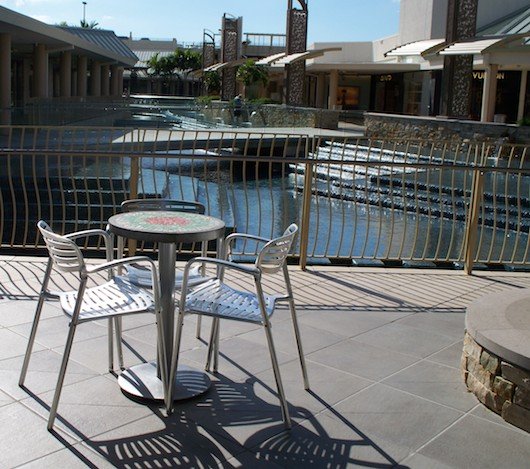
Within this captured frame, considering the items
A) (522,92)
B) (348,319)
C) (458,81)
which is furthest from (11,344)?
(522,92)

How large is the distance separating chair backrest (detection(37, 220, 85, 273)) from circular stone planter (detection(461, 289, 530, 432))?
2.23 m

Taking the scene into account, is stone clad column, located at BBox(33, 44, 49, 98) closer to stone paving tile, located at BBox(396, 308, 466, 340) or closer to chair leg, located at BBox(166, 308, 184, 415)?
stone paving tile, located at BBox(396, 308, 466, 340)

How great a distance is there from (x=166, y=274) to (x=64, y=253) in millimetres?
564

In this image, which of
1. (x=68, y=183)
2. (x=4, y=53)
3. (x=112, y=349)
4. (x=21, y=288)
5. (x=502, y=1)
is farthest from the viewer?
(x=502, y=1)

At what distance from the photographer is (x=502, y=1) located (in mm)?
35281

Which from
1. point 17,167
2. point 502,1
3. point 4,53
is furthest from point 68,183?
point 502,1

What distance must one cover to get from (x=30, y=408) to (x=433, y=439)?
6.63 ft

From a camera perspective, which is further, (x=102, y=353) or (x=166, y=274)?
(x=102, y=353)

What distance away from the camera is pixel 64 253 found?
3.61 meters

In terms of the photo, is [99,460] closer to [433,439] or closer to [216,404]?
[216,404]

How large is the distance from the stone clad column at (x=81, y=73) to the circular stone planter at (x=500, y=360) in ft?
139

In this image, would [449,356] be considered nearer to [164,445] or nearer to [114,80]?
[164,445]

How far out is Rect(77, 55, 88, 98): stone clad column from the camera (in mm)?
44938

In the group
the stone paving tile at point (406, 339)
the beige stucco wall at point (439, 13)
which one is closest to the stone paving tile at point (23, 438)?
the stone paving tile at point (406, 339)
